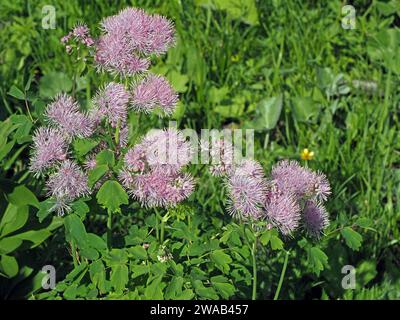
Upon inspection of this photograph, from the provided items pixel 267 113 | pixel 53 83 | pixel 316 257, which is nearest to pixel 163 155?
pixel 316 257

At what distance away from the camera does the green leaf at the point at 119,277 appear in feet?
6.07

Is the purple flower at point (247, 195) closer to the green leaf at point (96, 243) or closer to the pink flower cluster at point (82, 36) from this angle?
the green leaf at point (96, 243)

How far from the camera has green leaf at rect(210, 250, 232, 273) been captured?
187 cm

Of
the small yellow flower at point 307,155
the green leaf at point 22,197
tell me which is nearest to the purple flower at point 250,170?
the green leaf at point 22,197

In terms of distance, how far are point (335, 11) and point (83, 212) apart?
219cm

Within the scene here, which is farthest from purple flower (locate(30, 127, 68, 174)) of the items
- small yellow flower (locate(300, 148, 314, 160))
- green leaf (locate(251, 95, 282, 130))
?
green leaf (locate(251, 95, 282, 130))

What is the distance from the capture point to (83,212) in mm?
1857

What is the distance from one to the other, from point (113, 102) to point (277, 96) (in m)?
1.51

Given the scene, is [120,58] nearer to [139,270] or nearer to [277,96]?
[139,270]

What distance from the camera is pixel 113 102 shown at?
1817 mm

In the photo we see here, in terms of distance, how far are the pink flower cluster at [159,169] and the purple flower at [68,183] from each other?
4.4 inches
